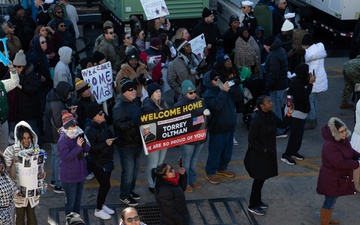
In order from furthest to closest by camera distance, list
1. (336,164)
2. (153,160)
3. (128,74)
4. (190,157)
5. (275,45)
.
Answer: (275,45)
(128,74)
(190,157)
(153,160)
(336,164)

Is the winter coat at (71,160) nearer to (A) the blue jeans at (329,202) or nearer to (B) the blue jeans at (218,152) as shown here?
(B) the blue jeans at (218,152)

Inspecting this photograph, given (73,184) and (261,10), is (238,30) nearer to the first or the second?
(261,10)

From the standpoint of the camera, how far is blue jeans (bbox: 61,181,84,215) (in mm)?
8844

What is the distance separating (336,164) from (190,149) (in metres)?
2.20

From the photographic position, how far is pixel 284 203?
10.0 m

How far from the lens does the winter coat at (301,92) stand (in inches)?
A: 422

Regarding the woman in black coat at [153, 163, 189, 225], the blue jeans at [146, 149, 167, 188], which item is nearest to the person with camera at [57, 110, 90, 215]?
the woman in black coat at [153, 163, 189, 225]

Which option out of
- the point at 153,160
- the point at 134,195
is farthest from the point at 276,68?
the point at 134,195

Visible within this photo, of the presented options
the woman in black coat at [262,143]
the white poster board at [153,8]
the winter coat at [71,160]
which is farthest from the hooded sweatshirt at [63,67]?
the woman in black coat at [262,143]

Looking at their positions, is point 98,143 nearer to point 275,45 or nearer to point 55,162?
point 55,162

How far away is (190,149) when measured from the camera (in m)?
10.1

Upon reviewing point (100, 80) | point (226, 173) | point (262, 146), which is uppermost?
point (100, 80)

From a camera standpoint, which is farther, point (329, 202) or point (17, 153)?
point (329, 202)

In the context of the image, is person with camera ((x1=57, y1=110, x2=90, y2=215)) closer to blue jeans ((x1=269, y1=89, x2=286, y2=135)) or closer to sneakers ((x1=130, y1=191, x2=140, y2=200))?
sneakers ((x1=130, y1=191, x2=140, y2=200))
